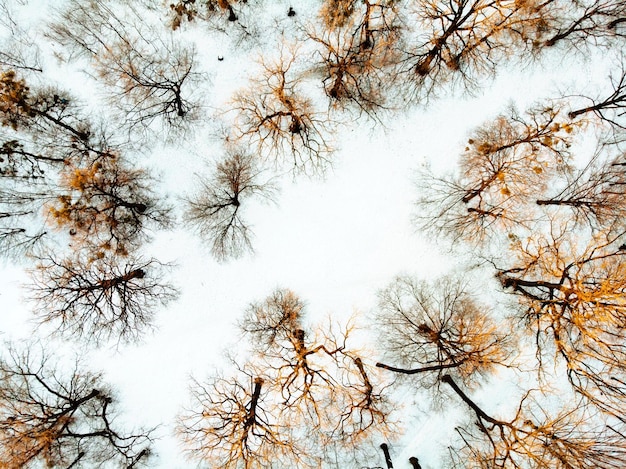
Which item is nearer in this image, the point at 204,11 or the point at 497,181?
the point at 497,181

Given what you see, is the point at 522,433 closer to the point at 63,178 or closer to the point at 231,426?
the point at 231,426

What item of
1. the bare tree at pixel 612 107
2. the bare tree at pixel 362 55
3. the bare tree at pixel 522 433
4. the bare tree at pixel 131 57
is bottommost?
the bare tree at pixel 522 433

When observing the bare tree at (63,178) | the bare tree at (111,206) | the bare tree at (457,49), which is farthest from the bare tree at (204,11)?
the bare tree at (457,49)

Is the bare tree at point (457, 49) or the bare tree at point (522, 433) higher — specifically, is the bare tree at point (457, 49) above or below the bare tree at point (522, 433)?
above

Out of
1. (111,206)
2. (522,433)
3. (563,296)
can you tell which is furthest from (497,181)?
(111,206)

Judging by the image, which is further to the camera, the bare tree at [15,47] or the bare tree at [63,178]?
the bare tree at [15,47]

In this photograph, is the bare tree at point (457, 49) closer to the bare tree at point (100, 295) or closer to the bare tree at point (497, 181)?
the bare tree at point (497, 181)
